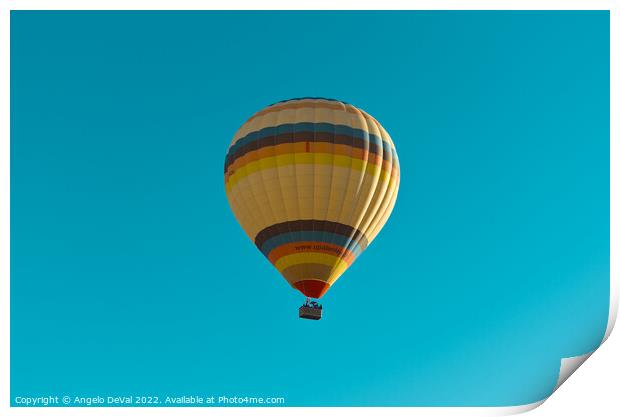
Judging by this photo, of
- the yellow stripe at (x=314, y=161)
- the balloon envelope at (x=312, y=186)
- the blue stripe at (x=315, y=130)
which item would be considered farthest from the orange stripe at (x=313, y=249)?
the blue stripe at (x=315, y=130)

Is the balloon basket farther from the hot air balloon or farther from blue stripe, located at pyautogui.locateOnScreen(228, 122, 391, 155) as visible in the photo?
blue stripe, located at pyautogui.locateOnScreen(228, 122, 391, 155)

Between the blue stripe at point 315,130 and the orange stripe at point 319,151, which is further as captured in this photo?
the blue stripe at point 315,130

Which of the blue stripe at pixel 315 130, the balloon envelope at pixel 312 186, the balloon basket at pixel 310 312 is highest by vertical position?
the blue stripe at pixel 315 130

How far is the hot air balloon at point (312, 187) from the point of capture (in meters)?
14.5

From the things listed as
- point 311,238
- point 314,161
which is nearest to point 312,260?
point 311,238

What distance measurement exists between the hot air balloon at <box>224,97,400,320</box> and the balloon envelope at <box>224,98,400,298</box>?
0.01 metres

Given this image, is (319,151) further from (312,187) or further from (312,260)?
(312,260)

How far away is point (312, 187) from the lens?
14461 millimetres

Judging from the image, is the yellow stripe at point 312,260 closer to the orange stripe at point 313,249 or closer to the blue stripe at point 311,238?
the orange stripe at point 313,249

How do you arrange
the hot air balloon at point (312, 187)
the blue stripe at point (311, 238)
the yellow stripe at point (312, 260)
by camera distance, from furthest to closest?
the yellow stripe at point (312, 260)
the blue stripe at point (311, 238)
the hot air balloon at point (312, 187)

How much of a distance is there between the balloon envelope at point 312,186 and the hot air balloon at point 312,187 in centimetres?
1

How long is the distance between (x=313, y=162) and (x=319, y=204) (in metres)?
0.53

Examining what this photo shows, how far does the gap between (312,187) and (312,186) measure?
0.01 metres
